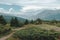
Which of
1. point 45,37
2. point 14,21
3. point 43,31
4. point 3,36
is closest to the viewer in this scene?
point 45,37

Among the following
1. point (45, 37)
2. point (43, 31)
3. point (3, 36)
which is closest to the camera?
point (45, 37)

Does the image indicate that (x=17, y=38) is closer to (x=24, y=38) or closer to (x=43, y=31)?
(x=24, y=38)

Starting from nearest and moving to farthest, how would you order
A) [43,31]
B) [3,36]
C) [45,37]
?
[45,37]
[43,31]
[3,36]

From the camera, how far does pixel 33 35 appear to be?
1372 inches

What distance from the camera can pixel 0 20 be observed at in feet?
165

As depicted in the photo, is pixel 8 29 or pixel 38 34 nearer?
pixel 38 34

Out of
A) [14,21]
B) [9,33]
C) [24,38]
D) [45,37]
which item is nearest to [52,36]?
[45,37]

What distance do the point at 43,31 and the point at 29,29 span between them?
2983mm

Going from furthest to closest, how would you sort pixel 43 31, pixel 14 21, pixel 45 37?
pixel 14 21, pixel 43 31, pixel 45 37

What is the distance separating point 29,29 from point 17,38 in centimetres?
321

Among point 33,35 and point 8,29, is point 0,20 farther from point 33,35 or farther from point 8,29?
point 33,35

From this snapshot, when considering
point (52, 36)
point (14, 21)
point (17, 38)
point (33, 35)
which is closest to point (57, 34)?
point (52, 36)

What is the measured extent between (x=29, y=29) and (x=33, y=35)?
331cm

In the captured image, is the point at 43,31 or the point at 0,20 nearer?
the point at 43,31
